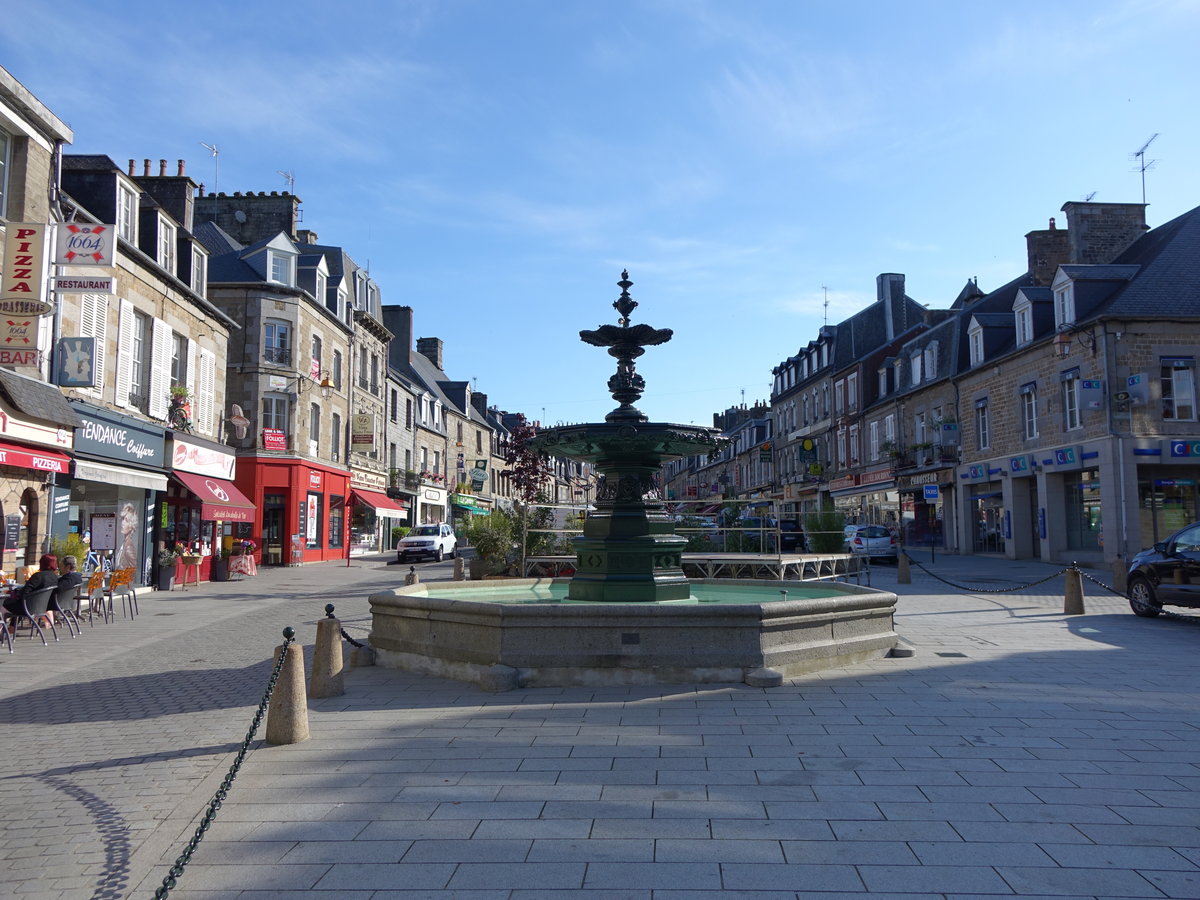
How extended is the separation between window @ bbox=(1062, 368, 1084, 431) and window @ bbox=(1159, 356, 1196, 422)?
7.07 feet

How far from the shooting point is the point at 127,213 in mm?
19141

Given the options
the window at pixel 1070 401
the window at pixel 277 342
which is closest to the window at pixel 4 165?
the window at pixel 277 342

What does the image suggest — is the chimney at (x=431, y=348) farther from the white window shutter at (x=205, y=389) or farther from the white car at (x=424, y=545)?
the white window shutter at (x=205, y=389)

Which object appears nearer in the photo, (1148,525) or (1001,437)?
(1148,525)

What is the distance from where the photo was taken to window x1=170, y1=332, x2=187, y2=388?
21656mm

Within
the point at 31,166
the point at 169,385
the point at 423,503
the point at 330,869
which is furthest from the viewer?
the point at 423,503

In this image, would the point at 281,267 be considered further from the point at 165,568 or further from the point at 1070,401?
the point at 1070,401

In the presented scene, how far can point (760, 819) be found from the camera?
13.9 ft

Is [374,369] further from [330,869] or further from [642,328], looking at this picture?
[330,869]

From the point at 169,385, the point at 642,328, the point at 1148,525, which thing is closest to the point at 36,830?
the point at 642,328

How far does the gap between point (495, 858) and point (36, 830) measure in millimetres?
2445

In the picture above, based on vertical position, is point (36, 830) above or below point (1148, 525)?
below

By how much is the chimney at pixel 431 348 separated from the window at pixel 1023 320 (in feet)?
122

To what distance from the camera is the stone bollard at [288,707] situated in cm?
579
